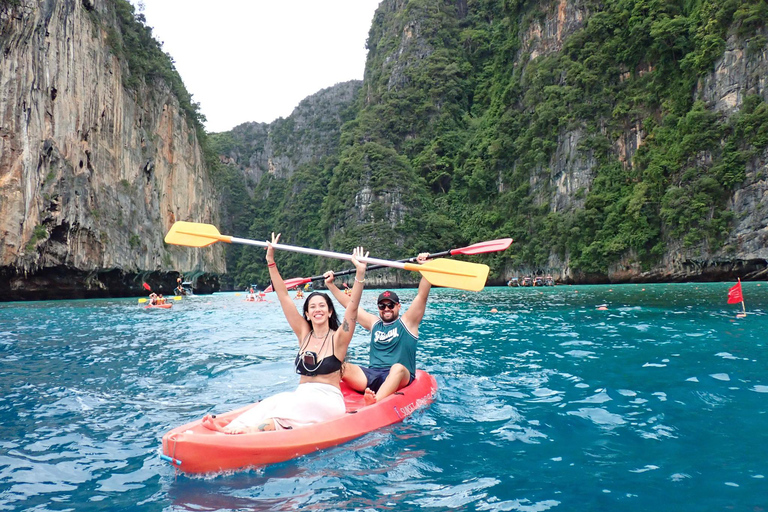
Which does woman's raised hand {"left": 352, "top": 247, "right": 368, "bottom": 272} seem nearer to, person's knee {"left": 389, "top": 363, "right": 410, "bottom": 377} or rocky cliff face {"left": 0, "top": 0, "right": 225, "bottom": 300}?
person's knee {"left": 389, "top": 363, "right": 410, "bottom": 377}

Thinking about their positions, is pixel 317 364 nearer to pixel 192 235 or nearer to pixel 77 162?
pixel 192 235

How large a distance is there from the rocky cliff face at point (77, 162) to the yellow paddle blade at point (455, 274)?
75.8 ft

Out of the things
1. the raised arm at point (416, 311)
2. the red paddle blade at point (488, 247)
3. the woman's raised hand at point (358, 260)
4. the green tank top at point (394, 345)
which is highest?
the red paddle blade at point (488, 247)

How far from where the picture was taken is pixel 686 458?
3.48 metres

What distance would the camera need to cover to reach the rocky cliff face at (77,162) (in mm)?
21375

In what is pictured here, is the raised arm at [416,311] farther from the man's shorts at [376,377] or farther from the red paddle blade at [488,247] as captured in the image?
the red paddle blade at [488,247]

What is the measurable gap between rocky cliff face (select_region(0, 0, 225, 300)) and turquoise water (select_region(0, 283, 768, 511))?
16.9 meters

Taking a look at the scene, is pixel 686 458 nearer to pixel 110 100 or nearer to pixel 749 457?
pixel 749 457

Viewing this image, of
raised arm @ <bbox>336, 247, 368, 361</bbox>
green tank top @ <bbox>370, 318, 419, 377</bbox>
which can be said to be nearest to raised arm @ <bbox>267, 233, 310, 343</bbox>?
raised arm @ <bbox>336, 247, 368, 361</bbox>

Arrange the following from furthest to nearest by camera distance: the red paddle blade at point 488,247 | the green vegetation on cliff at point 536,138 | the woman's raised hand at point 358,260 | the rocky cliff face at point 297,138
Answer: the rocky cliff face at point 297,138 < the green vegetation on cliff at point 536,138 < the red paddle blade at point 488,247 < the woman's raised hand at point 358,260

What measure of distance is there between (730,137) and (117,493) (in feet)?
126

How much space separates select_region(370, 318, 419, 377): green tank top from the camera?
5352 millimetres

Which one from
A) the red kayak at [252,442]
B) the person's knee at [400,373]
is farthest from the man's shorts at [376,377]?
the red kayak at [252,442]

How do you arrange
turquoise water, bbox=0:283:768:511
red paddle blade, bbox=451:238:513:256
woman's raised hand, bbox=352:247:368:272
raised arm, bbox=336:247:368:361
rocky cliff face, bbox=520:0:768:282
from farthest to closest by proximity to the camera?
rocky cliff face, bbox=520:0:768:282 → red paddle blade, bbox=451:238:513:256 → woman's raised hand, bbox=352:247:368:272 → raised arm, bbox=336:247:368:361 → turquoise water, bbox=0:283:768:511
